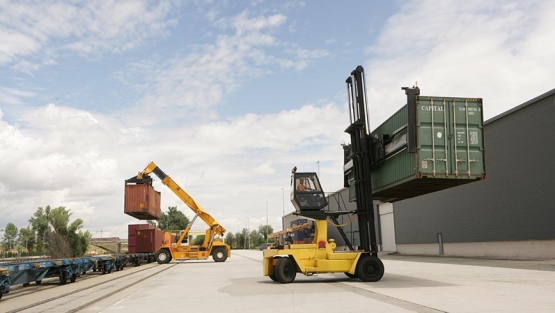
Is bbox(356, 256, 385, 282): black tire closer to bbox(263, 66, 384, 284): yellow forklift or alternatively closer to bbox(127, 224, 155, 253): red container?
bbox(263, 66, 384, 284): yellow forklift

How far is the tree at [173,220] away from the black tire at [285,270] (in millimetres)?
142867

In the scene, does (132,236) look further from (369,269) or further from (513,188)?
(369,269)

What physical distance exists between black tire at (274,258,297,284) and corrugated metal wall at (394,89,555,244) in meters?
18.4

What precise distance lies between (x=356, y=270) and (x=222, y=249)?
26.2 m

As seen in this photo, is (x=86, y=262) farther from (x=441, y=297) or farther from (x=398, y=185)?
(x=441, y=297)

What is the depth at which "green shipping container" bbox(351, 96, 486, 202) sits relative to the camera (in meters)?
16.0

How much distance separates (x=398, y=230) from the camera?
172 feet

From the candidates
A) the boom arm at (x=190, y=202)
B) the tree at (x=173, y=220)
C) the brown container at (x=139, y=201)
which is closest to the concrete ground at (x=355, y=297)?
the brown container at (x=139, y=201)

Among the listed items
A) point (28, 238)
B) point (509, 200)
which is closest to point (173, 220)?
point (28, 238)

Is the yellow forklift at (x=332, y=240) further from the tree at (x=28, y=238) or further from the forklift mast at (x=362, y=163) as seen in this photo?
the tree at (x=28, y=238)

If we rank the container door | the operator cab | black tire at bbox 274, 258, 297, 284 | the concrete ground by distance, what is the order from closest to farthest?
the concrete ground < the container door < black tire at bbox 274, 258, 297, 284 < the operator cab

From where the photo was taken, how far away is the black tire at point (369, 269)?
18.6 metres

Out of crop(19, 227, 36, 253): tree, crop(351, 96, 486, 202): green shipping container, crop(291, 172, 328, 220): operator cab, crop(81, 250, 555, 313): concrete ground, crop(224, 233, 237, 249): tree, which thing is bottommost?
crop(224, 233, 237, 249): tree

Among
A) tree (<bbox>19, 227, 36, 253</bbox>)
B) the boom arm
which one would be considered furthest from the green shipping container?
tree (<bbox>19, 227, 36, 253</bbox>)
